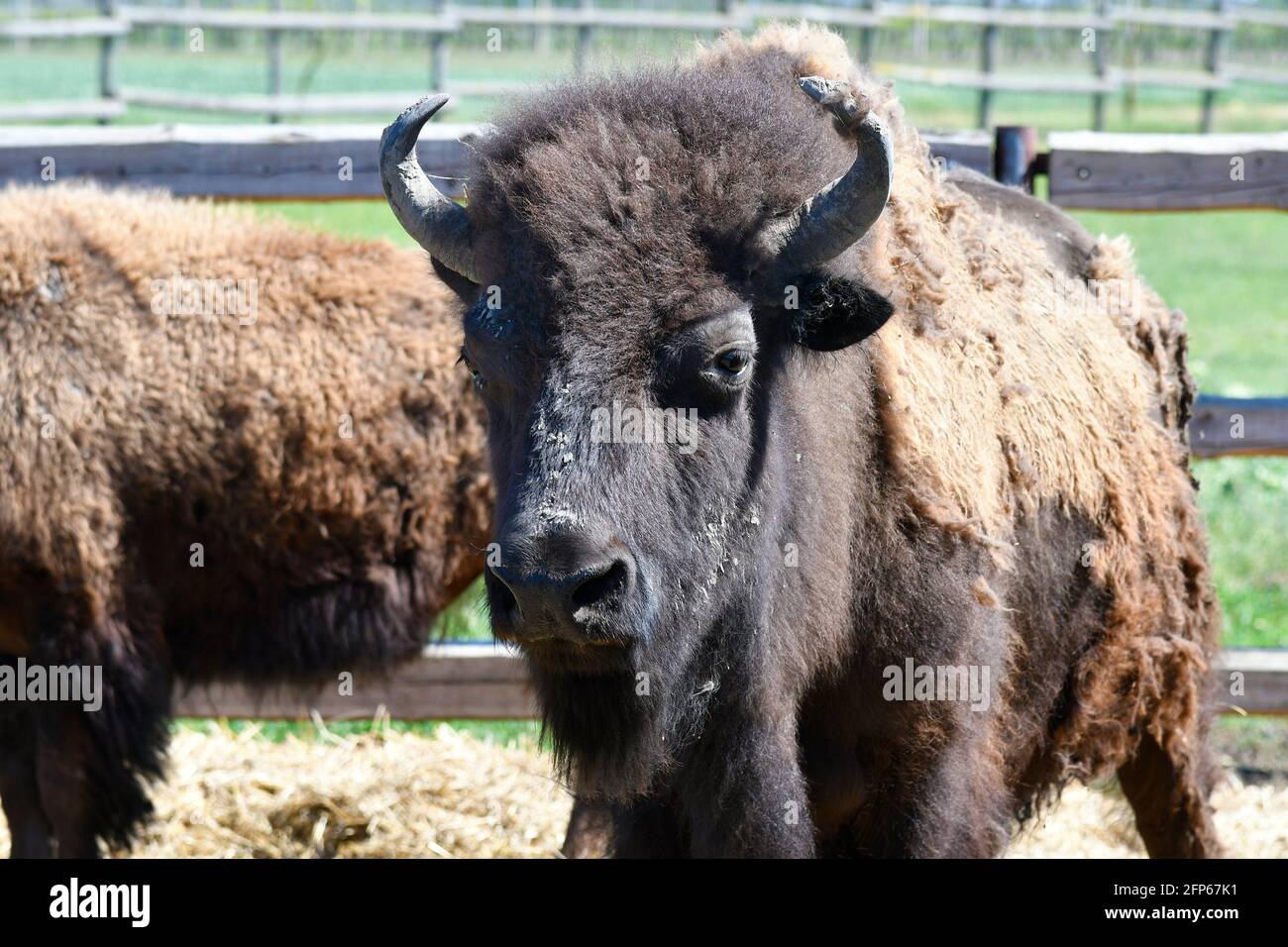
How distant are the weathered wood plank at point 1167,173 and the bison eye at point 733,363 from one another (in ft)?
11.6

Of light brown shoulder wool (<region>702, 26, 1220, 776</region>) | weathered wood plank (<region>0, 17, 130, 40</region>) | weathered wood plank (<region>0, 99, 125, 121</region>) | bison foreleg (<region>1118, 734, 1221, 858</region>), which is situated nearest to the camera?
light brown shoulder wool (<region>702, 26, 1220, 776</region>)

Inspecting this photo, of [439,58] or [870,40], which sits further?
[870,40]

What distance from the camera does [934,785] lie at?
3.77 m

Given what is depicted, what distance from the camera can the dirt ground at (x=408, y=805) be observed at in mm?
5949

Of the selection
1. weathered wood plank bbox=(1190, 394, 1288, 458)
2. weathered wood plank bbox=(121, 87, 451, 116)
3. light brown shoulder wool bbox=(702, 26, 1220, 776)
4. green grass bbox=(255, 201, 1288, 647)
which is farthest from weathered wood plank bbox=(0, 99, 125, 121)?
light brown shoulder wool bbox=(702, 26, 1220, 776)

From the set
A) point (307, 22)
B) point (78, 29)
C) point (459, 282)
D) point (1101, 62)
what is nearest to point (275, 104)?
point (307, 22)

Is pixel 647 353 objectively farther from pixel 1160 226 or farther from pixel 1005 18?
pixel 1160 226

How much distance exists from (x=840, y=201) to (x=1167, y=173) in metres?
3.66

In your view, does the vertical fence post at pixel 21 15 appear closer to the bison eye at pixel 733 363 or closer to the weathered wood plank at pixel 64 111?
the weathered wood plank at pixel 64 111

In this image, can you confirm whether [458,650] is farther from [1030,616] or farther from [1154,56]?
[1154,56]

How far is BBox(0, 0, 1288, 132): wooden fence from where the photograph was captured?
20344 millimetres

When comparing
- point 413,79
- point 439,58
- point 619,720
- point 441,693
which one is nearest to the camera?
point 619,720

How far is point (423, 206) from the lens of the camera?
358 centimetres

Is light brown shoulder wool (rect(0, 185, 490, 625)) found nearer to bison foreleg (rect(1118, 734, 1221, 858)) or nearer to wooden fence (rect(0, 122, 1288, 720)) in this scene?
wooden fence (rect(0, 122, 1288, 720))
